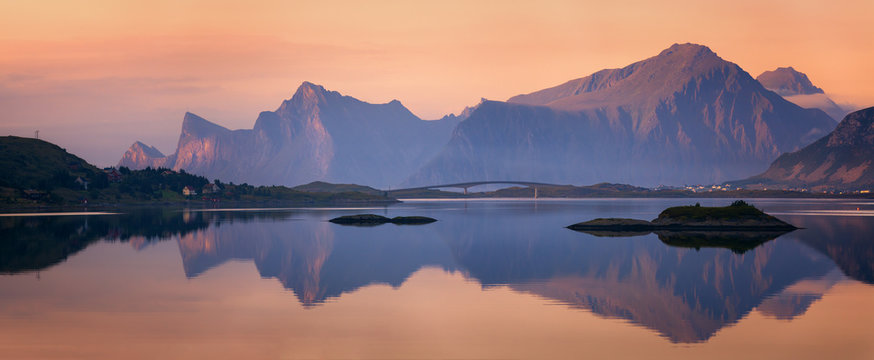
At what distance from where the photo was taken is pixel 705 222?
102812 millimetres

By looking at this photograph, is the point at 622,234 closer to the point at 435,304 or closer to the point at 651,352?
the point at 435,304

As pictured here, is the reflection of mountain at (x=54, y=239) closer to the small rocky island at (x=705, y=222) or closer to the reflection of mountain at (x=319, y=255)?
the reflection of mountain at (x=319, y=255)

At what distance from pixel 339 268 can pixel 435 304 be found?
65.1ft

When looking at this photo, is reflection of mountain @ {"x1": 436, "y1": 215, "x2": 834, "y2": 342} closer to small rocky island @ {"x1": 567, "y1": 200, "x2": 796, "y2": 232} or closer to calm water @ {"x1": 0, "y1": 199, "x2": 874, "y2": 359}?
calm water @ {"x1": 0, "y1": 199, "x2": 874, "y2": 359}

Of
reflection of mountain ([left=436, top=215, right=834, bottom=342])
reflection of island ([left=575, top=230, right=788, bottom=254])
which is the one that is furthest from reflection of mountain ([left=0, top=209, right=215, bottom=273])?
reflection of island ([left=575, top=230, right=788, bottom=254])

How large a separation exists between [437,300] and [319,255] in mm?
29726

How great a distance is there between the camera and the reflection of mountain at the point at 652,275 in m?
37.8

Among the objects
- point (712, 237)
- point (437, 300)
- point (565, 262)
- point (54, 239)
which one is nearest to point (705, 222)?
point (712, 237)

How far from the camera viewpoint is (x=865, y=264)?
5984 cm

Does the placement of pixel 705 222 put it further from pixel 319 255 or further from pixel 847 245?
pixel 319 255

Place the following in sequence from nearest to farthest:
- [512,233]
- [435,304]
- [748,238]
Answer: [435,304] < [748,238] < [512,233]

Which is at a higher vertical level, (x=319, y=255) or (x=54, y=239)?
(x=54, y=239)

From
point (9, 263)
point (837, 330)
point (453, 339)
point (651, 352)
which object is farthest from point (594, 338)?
point (9, 263)

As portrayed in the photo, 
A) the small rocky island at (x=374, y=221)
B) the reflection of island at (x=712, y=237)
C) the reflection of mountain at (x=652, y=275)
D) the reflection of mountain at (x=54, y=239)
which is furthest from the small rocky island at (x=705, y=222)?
the reflection of mountain at (x=54, y=239)
